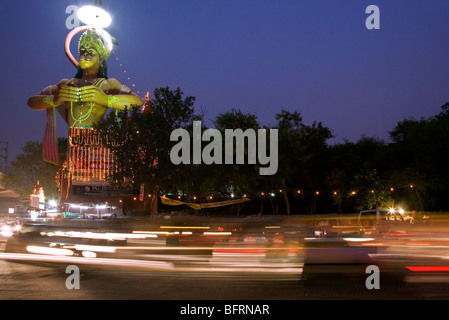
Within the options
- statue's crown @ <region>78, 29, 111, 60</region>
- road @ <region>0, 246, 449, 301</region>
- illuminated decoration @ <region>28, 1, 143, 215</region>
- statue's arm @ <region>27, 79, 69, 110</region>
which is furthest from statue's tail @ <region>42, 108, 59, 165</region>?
road @ <region>0, 246, 449, 301</region>

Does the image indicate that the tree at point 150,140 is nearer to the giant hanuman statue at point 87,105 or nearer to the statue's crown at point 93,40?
the giant hanuman statue at point 87,105

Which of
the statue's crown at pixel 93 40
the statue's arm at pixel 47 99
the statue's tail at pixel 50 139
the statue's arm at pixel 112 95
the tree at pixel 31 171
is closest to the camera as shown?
the statue's arm at pixel 112 95

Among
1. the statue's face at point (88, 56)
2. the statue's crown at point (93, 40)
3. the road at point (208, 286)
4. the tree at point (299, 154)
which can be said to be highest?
the statue's crown at point (93, 40)

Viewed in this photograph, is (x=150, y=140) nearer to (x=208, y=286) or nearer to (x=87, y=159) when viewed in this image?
(x=87, y=159)

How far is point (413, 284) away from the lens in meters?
9.03

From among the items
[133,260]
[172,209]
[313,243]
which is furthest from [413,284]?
[172,209]

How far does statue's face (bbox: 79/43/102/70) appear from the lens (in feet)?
146

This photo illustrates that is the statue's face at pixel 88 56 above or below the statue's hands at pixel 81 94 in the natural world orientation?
above

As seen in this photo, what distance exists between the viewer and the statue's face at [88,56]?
→ 4447 centimetres

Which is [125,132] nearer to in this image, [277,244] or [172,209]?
[172,209]

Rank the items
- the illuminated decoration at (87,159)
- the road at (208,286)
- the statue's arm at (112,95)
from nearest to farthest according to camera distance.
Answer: the road at (208,286) → the illuminated decoration at (87,159) → the statue's arm at (112,95)

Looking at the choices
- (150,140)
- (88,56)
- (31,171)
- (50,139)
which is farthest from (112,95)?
(31,171)

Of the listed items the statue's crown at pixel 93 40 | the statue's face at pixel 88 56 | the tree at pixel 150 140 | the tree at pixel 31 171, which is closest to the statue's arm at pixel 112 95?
the statue's face at pixel 88 56
